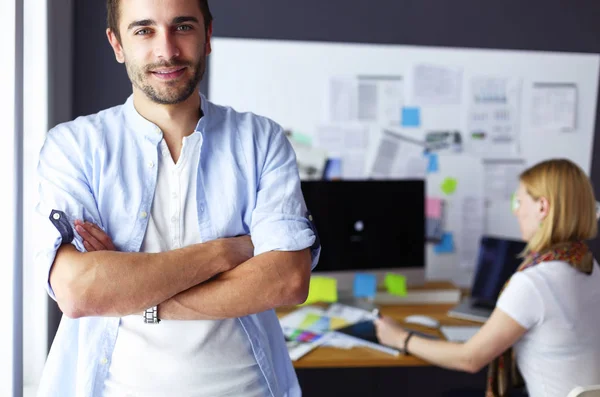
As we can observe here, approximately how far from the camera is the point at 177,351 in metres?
1.37

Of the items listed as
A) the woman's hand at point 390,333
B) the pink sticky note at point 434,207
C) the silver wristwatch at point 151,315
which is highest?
the pink sticky note at point 434,207

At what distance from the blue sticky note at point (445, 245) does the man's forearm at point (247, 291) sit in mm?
1856

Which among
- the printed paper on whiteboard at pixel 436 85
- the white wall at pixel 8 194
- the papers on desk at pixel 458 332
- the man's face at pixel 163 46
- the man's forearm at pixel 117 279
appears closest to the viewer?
the man's forearm at pixel 117 279

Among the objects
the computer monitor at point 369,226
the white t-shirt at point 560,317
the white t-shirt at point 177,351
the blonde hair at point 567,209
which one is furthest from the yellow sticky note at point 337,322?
the white t-shirt at point 177,351

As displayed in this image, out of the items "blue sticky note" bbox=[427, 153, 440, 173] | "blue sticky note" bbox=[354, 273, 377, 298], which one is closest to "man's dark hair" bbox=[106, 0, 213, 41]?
"blue sticky note" bbox=[354, 273, 377, 298]

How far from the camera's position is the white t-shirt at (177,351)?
1364 millimetres

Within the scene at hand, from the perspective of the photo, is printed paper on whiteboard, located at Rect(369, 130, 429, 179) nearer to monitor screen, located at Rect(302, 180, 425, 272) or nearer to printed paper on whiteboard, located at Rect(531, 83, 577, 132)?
monitor screen, located at Rect(302, 180, 425, 272)

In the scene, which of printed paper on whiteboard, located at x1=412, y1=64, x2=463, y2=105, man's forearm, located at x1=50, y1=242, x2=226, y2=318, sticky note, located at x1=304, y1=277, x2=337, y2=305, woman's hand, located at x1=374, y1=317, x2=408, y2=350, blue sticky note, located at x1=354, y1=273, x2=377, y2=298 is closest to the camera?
man's forearm, located at x1=50, y1=242, x2=226, y2=318

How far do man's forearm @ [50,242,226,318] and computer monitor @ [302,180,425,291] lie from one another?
1.28 meters

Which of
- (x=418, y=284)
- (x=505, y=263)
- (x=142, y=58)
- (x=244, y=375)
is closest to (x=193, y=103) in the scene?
(x=142, y=58)

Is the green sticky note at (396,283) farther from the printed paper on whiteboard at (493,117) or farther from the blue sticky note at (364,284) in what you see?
the printed paper on whiteboard at (493,117)

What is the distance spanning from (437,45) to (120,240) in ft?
7.21

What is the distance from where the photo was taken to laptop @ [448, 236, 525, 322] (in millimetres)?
2773

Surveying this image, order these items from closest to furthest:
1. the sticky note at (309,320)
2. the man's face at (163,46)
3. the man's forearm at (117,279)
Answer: the man's forearm at (117,279) → the man's face at (163,46) → the sticky note at (309,320)
